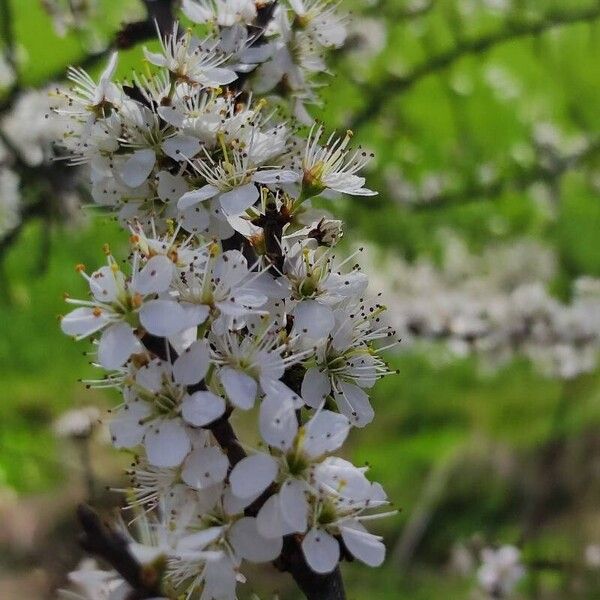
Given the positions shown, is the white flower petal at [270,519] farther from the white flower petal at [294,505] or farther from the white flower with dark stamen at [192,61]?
the white flower with dark stamen at [192,61]

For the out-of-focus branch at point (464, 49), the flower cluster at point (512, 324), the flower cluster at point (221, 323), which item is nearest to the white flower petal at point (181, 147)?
the flower cluster at point (221, 323)

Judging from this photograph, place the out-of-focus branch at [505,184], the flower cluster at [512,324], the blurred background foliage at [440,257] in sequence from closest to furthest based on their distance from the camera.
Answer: the flower cluster at [512,324], the blurred background foliage at [440,257], the out-of-focus branch at [505,184]

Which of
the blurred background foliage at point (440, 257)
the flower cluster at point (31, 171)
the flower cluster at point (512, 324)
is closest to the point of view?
the flower cluster at point (31, 171)

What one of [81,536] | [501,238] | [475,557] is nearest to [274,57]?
[81,536]

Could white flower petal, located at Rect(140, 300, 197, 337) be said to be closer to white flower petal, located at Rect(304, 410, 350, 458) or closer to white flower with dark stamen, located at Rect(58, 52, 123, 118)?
white flower petal, located at Rect(304, 410, 350, 458)

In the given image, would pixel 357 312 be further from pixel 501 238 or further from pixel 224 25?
pixel 501 238
